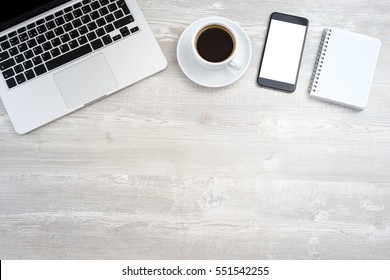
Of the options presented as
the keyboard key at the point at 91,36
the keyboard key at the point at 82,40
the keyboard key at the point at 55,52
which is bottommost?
the keyboard key at the point at 55,52

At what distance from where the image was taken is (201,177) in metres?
0.85

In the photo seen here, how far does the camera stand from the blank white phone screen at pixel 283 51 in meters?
0.86

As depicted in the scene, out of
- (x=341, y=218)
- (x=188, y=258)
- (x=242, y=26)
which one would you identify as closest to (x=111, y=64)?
(x=242, y=26)

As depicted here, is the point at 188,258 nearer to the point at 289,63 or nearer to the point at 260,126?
the point at 260,126

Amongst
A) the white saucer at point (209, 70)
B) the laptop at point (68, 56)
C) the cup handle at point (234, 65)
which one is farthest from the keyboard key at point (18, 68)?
the cup handle at point (234, 65)

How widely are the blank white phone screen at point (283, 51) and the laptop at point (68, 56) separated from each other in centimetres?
23

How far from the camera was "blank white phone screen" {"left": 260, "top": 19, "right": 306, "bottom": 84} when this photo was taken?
2.82 feet

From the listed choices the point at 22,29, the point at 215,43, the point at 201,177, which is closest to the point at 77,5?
the point at 22,29

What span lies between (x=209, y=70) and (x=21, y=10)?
41cm

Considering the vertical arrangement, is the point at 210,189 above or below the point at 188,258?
above

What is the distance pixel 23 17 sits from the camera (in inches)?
32.7

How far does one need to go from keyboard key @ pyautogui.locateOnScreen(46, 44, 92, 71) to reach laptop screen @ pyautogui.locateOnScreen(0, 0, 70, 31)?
0.10m

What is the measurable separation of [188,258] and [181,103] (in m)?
0.33

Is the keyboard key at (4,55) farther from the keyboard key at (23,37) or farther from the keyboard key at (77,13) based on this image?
the keyboard key at (77,13)
